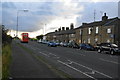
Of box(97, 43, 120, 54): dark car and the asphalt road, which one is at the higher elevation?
box(97, 43, 120, 54): dark car

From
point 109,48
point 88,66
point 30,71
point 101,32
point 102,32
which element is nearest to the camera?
point 30,71

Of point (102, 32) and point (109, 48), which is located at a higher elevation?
point (102, 32)

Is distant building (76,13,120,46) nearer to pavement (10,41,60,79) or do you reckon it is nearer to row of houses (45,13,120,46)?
row of houses (45,13,120,46)

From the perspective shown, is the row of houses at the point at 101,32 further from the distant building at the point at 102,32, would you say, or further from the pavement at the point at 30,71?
the pavement at the point at 30,71

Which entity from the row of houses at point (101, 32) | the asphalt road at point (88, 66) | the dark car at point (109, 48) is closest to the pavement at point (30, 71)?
the asphalt road at point (88, 66)

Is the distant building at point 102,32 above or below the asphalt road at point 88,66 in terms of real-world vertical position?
above

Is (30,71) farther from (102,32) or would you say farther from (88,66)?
(102,32)

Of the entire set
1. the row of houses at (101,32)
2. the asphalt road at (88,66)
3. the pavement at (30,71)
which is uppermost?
the row of houses at (101,32)

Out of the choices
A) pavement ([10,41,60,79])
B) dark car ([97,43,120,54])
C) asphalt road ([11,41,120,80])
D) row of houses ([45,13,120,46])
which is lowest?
asphalt road ([11,41,120,80])

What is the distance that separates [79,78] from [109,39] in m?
43.4

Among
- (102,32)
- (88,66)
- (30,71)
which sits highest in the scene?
(102,32)

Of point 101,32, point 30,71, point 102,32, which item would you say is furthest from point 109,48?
point 30,71

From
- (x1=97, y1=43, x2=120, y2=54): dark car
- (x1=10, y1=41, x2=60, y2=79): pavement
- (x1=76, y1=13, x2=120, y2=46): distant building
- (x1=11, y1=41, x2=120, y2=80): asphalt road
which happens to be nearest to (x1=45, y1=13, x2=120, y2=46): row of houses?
(x1=76, y1=13, x2=120, y2=46): distant building

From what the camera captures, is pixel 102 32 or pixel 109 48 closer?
pixel 109 48
